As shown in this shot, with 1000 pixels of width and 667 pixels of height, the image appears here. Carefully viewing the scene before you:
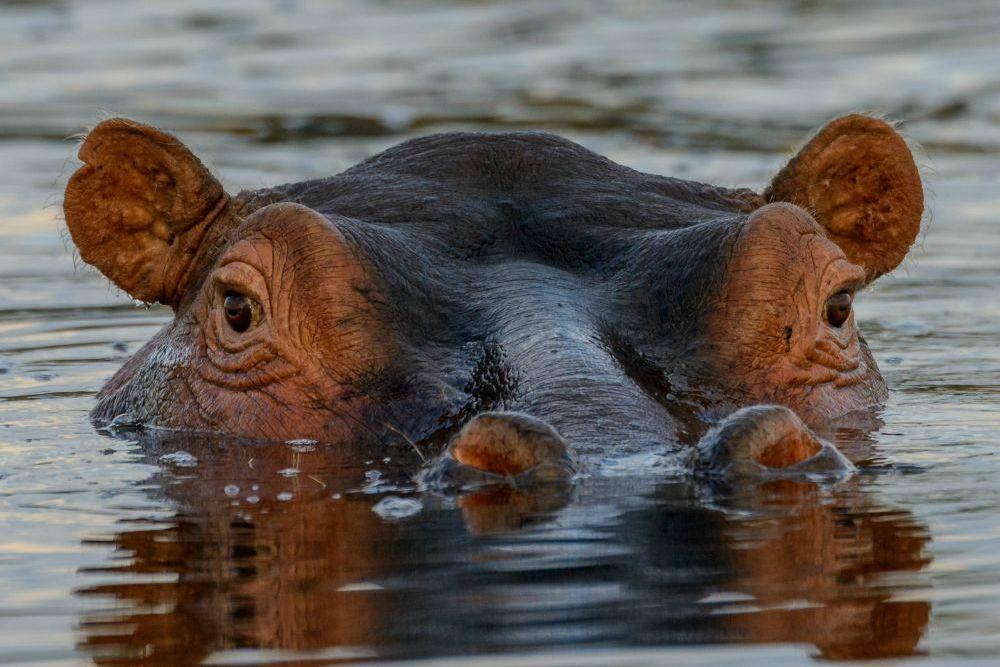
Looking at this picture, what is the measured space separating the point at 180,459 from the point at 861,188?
3548 millimetres

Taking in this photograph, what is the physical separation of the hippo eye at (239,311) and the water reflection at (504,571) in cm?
105

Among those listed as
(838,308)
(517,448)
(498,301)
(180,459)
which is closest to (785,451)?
(517,448)

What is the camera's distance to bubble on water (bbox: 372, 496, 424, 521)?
20.5ft

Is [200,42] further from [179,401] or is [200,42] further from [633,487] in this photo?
[633,487]

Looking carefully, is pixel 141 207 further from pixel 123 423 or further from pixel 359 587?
pixel 359 587

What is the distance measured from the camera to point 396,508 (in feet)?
20.8

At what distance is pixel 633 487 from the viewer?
19.9ft

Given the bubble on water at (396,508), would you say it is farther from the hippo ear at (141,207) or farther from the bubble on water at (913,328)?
the bubble on water at (913,328)

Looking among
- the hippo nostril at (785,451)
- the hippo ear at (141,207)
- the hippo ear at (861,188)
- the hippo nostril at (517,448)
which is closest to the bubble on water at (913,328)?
the hippo ear at (861,188)

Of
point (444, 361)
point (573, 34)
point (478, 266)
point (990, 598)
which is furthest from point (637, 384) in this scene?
point (573, 34)

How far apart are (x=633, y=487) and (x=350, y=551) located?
34.4 inches

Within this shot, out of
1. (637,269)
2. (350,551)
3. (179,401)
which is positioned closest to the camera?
(350,551)

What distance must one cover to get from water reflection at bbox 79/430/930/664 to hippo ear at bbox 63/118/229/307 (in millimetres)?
2359

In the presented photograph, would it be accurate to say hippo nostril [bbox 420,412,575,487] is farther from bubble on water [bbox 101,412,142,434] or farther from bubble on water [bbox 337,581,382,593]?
bubble on water [bbox 101,412,142,434]
